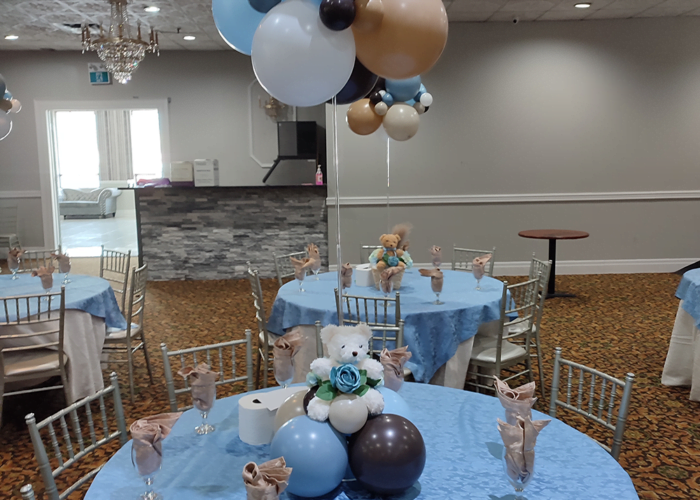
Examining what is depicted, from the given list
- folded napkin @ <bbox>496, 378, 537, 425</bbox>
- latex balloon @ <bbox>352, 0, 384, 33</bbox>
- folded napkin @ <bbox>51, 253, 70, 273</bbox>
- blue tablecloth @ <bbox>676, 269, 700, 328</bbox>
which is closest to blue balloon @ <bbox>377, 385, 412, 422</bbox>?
folded napkin @ <bbox>496, 378, 537, 425</bbox>

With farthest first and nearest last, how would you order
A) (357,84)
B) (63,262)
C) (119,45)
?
(119,45) < (63,262) < (357,84)

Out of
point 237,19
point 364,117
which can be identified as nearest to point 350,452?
point 237,19

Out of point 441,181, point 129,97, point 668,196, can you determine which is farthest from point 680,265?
point 129,97

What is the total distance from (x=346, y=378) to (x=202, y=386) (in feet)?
1.89

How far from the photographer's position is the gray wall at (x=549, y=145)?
6801 mm

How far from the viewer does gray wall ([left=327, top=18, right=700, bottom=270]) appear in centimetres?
680

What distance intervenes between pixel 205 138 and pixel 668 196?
6101 millimetres

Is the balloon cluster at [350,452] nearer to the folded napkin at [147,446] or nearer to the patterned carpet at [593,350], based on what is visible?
the folded napkin at [147,446]

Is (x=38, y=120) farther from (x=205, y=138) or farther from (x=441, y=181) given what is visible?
(x=441, y=181)

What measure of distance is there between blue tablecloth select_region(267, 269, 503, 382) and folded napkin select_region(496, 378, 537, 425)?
1477mm

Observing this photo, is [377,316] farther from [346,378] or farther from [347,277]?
[346,378]

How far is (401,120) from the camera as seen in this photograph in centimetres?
359

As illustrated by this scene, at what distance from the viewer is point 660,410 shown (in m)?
3.37

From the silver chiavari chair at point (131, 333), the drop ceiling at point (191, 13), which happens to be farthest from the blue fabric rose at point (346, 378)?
the drop ceiling at point (191, 13)
